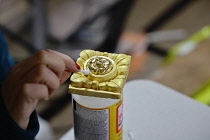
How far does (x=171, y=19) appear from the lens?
2.25m

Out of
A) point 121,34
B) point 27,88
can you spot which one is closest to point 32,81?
point 27,88

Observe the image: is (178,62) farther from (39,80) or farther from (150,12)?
(39,80)

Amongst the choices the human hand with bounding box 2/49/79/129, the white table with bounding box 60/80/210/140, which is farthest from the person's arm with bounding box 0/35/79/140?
the white table with bounding box 60/80/210/140

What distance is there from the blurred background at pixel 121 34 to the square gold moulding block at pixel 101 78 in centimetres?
101

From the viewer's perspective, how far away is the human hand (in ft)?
1.78

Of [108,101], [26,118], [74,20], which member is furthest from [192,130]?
[74,20]

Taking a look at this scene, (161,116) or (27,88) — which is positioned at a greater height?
(27,88)

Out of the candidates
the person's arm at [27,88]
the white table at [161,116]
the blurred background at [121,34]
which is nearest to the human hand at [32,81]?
the person's arm at [27,88]

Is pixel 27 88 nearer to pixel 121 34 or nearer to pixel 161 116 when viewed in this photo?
pixel 161 116

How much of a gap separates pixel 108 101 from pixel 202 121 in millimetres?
259

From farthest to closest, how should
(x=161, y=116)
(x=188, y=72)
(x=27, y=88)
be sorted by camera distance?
1. (x=188, y=72)
2. (x=161, y=116)
3. (x=27, y=88)

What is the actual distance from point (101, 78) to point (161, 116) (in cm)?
23

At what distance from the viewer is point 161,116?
751 mm

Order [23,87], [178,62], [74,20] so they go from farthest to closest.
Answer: [74,20]
[178,62]
[23,87]
